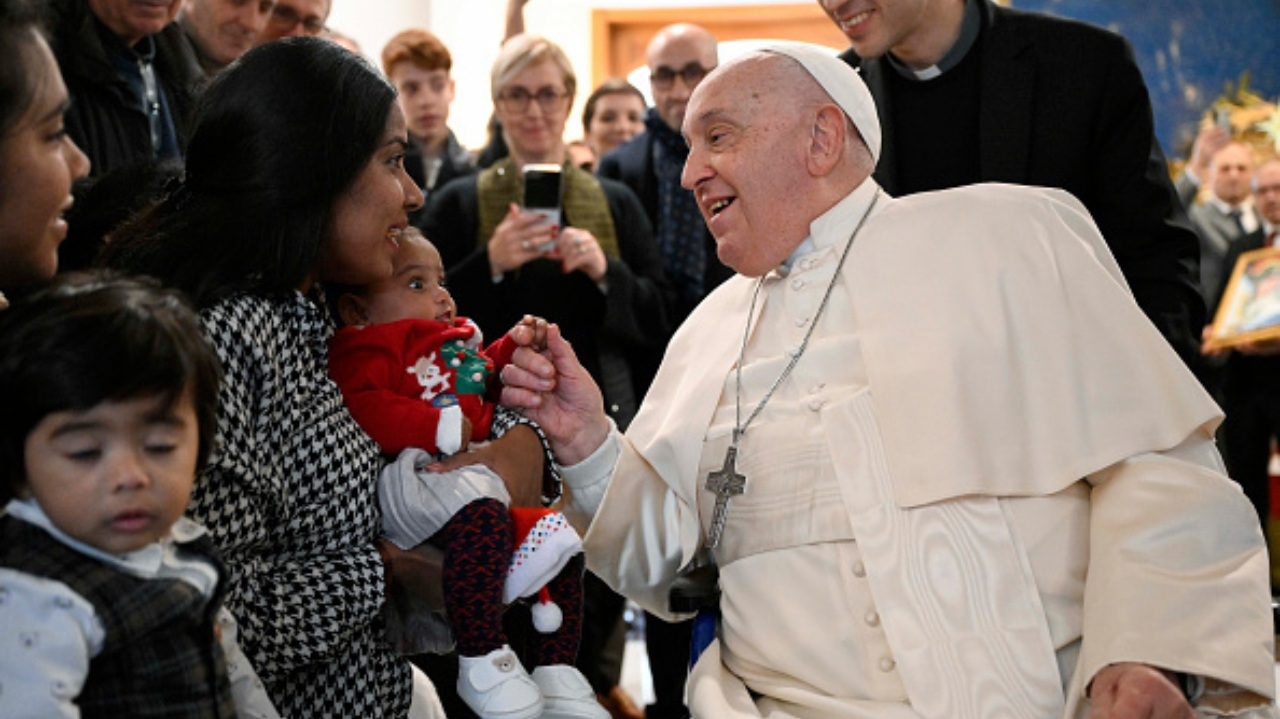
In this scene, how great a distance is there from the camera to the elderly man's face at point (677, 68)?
556cm

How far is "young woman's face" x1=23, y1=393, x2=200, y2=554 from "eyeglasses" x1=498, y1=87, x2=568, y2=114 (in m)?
3.31

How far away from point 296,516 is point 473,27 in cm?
803

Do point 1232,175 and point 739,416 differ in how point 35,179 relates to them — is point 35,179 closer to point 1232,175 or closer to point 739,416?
point 739,416

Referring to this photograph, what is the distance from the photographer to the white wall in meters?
9.06

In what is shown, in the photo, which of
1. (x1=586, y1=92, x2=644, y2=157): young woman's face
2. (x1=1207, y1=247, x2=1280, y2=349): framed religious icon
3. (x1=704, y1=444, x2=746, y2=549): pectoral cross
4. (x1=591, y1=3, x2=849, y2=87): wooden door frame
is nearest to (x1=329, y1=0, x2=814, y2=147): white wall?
(x1=591, y1=3, x2=849, y2=87): wooden door frame

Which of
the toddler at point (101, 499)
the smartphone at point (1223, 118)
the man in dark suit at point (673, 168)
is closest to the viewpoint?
the toddler at point (101, 499)

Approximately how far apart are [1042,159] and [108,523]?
281 centimetres

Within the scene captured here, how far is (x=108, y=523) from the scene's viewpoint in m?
1.88

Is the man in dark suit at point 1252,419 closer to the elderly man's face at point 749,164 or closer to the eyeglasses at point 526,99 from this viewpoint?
the eyeglasses at point 526,99

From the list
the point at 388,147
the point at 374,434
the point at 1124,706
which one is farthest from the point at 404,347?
the point at 1124,706

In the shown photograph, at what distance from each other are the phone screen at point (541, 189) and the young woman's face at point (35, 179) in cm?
247

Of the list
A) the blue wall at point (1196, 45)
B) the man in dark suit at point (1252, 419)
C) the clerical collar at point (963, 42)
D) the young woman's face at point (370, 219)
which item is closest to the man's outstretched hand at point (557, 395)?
the young woman's face at point (370, 219)

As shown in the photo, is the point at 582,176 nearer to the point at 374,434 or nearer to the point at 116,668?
the point at 374,434

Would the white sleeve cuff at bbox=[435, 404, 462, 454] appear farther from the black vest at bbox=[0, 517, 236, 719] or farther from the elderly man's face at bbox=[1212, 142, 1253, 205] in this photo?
the elderly man's face at bbox=[1212, 142, 1253, 205]
